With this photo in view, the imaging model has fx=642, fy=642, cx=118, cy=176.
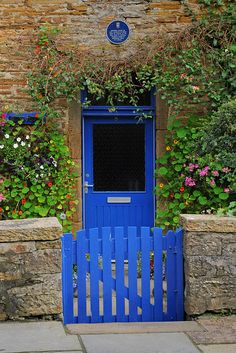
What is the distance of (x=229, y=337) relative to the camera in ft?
16.7

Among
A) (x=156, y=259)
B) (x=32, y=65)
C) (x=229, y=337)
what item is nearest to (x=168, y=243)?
(x=156, y=259)

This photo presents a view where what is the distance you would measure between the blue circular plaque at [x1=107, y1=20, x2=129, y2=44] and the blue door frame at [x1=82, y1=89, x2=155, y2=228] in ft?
3.00

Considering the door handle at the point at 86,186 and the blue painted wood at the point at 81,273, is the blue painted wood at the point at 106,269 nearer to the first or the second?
the blue painted wood at the point at 81,273

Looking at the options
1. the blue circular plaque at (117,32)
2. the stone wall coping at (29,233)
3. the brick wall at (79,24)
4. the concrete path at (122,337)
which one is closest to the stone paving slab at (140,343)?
the concrete path at (122,337)

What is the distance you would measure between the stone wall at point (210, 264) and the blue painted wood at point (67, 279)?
41.2 inches

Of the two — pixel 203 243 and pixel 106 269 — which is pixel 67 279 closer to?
pixel 106 269

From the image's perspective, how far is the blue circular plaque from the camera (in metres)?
9.05

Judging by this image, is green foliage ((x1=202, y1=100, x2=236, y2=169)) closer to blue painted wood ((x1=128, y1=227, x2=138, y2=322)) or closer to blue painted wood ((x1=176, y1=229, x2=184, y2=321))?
blue painted wood ((x1=176, y1=229, x2=184, y2=321))

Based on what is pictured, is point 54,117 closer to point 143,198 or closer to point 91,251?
point 143,198

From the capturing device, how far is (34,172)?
28.5ft

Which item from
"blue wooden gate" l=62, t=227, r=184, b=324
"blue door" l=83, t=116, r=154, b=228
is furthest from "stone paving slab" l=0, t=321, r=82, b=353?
"blue door" l=83, t=116, r=154, b=228

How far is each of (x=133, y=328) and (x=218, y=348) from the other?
0.88 m

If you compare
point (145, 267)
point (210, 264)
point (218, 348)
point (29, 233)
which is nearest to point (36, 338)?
point (29, 233)

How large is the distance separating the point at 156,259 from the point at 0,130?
12.4ft
